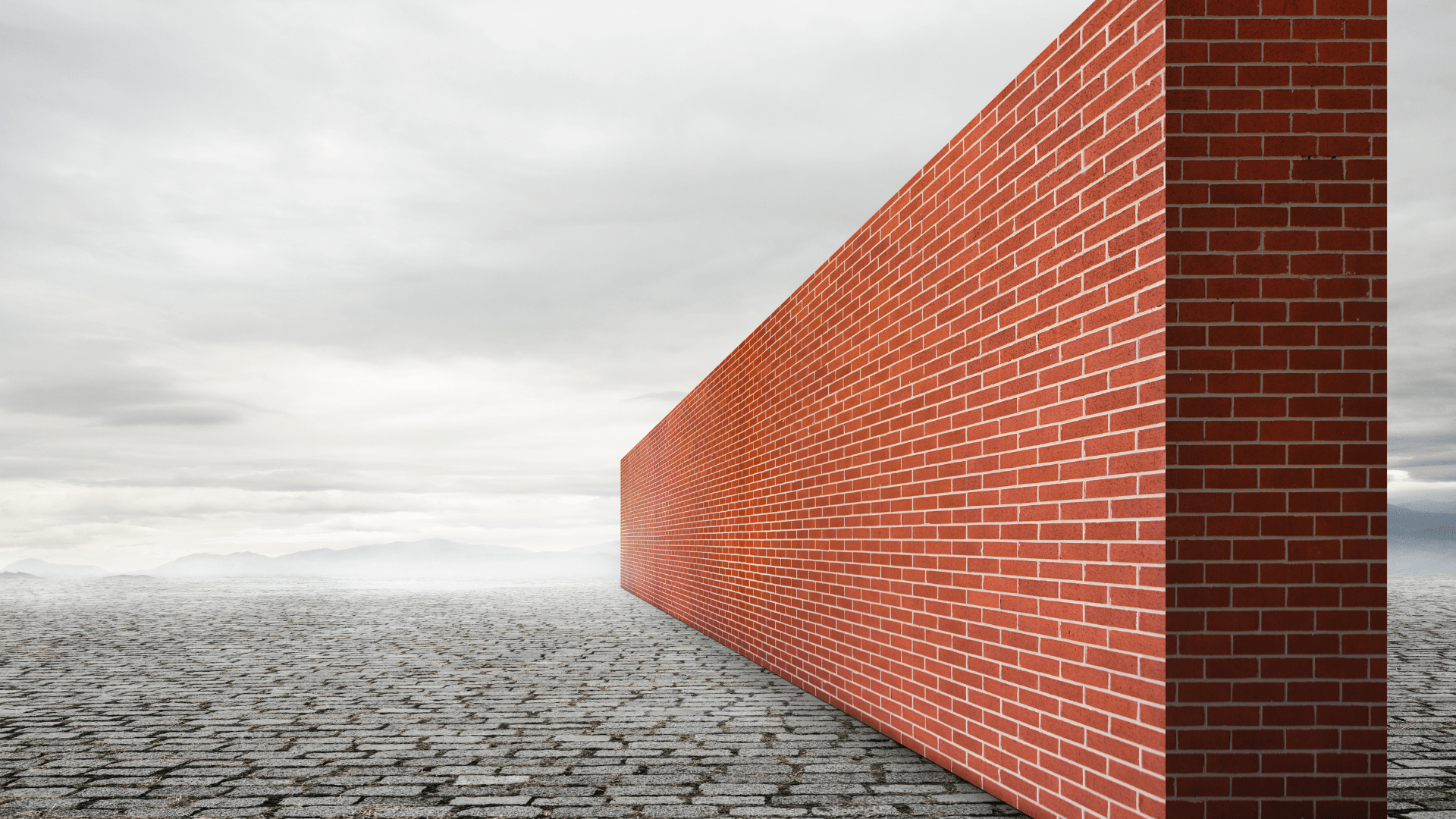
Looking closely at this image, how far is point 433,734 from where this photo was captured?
631 cm

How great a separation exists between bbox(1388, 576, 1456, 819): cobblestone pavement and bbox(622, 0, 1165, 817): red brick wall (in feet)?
6.13

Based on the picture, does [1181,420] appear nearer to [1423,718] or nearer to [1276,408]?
[1276,408]

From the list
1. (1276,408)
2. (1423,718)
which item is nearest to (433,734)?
(1276,408)

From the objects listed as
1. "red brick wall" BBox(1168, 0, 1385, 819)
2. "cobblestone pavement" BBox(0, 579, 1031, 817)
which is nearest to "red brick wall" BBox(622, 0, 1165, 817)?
"red brick wall" BBox(1168, 0, 1385, 819)

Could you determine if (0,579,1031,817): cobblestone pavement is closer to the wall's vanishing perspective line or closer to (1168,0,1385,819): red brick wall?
the wall's vanishing perspective line

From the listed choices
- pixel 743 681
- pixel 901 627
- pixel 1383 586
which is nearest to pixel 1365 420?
pixel 1383 586

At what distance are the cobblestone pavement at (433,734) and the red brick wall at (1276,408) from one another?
4.91 ft

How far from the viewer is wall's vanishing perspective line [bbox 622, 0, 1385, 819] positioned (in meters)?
3.56

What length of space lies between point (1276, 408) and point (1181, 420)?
40 centimetres

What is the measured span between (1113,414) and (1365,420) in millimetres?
916

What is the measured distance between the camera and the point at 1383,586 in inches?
139

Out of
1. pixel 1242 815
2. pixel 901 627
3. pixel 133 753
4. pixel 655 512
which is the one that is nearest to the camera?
pixel 1242 815

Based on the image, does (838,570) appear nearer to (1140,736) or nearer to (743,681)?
(743,681)

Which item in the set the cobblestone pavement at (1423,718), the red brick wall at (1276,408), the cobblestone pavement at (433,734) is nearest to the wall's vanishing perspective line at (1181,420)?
the red brick wall at (1276,408)
